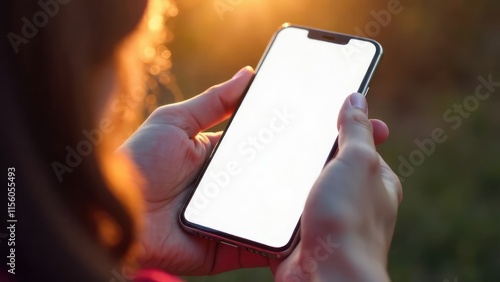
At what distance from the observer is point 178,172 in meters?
1.42

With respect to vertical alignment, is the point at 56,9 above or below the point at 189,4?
above

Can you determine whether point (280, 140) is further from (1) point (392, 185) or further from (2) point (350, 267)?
(2) point (350, 267)

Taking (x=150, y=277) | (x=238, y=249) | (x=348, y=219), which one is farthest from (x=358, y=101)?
(x=150, y=277)

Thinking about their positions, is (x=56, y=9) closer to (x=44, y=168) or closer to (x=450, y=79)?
(x=44, y=168)

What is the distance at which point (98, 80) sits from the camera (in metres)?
0.77

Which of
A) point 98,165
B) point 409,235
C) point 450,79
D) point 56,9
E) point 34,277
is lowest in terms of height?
point 409,235

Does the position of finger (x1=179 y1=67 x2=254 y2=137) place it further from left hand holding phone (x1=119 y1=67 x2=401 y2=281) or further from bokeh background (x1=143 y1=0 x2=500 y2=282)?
bokeh background (x1=143 y1=0 x2=500 y2=282)

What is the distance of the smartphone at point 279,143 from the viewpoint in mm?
1318

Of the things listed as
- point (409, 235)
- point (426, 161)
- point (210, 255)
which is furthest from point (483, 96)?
point (210, 255)

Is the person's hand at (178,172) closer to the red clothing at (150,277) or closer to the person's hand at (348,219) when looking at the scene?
the person's hand at (348,219)

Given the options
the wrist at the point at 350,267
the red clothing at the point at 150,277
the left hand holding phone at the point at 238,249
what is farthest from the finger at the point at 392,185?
the red clothing at the point at 150,277

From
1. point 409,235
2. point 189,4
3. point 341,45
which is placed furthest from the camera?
point 189,4

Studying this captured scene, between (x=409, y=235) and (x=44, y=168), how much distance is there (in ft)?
4.61

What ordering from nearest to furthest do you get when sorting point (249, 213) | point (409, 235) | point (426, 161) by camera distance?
point (249, 213) → point (409, 235) → point (426, 161)
